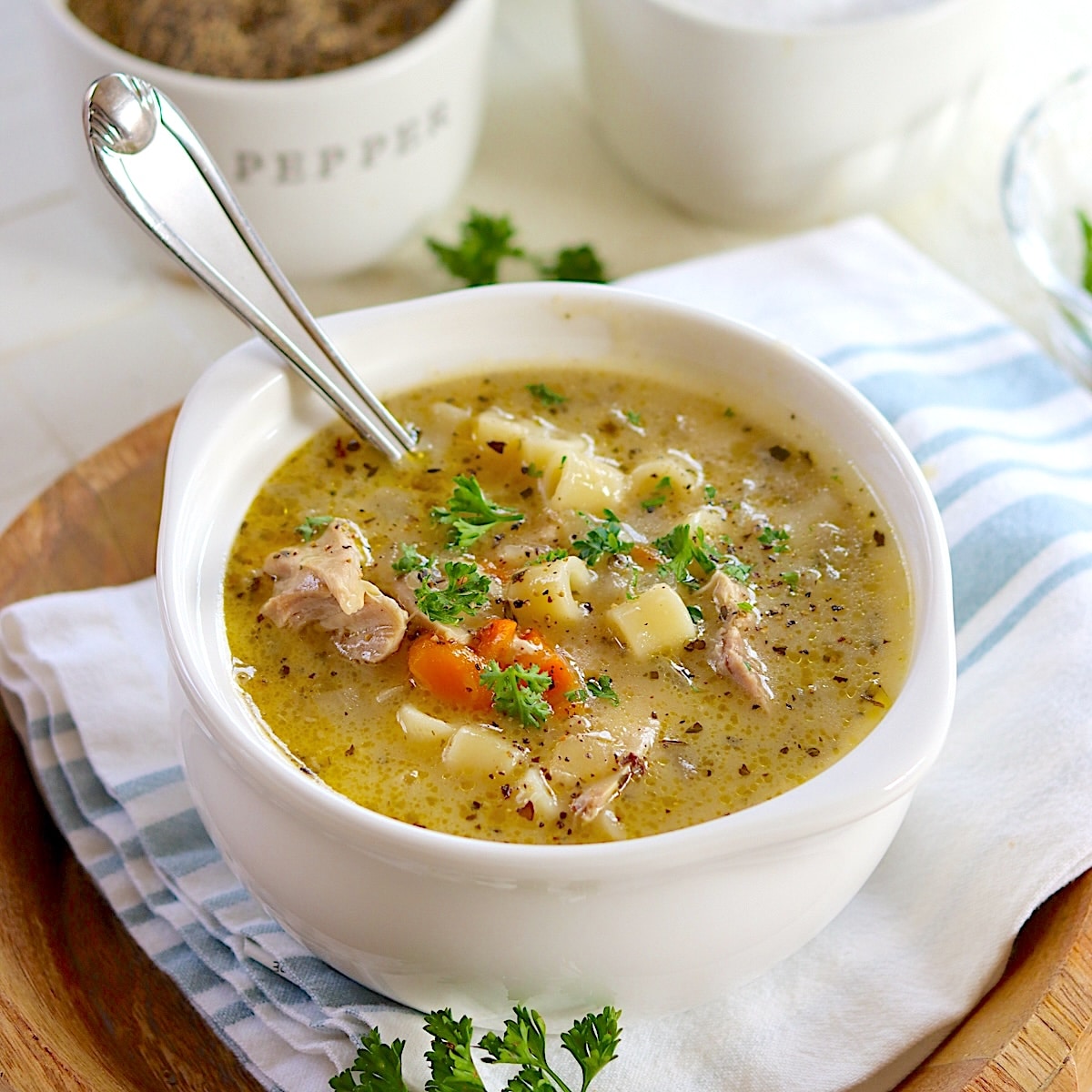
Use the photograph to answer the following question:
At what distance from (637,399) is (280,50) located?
152 centimetres

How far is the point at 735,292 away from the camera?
3047mm

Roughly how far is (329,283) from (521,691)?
6.58 feet

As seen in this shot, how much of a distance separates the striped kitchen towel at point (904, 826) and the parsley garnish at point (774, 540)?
42 centimetres

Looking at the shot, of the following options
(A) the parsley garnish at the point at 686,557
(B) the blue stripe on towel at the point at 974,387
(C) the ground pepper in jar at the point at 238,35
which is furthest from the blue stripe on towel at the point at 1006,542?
(C) the ground pepper in jar at the point at 238,35

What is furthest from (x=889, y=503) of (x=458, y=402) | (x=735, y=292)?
(x=735, y=292)

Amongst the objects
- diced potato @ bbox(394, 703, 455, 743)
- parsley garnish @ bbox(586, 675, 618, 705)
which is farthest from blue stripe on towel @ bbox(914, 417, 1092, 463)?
diced potato @ bbox(394, 703, 455, 743)

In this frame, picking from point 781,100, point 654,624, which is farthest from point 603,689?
point 781,100

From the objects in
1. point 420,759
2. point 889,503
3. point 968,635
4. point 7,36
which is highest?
point 889,503

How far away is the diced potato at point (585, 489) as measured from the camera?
224 cm

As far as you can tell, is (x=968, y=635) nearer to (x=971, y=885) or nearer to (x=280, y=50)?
(x=971, y=885)

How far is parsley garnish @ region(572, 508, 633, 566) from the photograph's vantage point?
215 cm

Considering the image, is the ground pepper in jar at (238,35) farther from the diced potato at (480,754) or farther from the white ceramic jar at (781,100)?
the diced potato at (480,754)

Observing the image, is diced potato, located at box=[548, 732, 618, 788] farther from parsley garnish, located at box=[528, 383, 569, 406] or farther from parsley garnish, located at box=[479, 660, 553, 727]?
parsley garnish, located at box=[528, 383, 569, 406]

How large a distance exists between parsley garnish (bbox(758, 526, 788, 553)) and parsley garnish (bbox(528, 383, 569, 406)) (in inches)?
17.5
